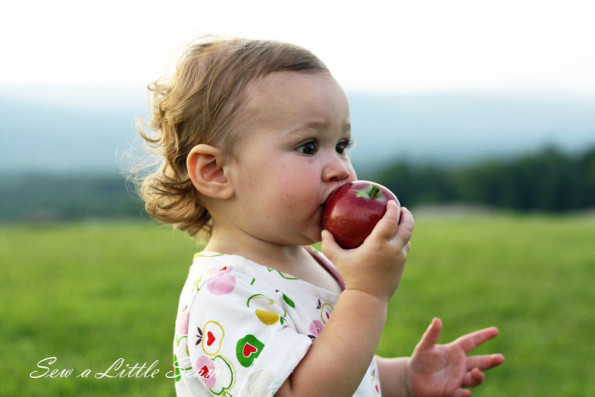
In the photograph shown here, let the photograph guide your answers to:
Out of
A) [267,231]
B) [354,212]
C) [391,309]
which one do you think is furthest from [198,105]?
[391,309]

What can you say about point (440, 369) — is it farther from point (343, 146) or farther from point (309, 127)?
point (309, 127)

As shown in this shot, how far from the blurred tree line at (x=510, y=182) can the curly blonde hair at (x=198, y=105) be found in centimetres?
1274

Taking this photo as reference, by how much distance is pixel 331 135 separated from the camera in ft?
6.48

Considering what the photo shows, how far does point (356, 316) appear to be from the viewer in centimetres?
175

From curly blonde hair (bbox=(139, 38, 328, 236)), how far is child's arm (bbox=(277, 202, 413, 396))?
55cm

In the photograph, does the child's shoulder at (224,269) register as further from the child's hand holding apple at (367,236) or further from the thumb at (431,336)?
the thumb at (431,336)

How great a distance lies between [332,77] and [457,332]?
3.05 metres

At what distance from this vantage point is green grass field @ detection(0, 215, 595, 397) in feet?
12.3

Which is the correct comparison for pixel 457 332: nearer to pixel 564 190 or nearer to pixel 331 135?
pixel 331 135

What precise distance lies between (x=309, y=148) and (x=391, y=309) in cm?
345

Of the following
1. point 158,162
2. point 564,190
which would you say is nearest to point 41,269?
point 158,162

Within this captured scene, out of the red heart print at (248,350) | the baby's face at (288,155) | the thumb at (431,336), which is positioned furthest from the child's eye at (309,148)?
the thumb at (431,336)

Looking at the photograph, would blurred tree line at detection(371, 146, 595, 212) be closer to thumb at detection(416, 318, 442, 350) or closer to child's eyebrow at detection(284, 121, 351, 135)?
thumb at detection(416, 318, 442, 350)

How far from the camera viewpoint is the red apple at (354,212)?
1834mm
